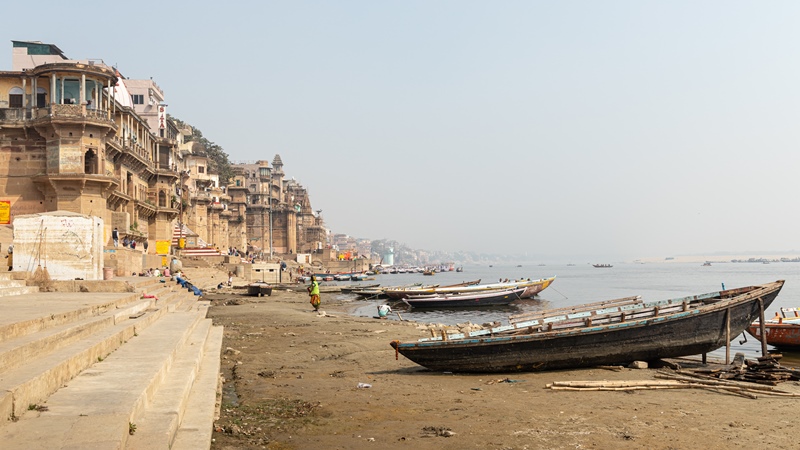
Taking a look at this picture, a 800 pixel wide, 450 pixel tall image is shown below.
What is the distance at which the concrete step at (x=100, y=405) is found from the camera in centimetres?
480

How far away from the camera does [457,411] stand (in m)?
10.6

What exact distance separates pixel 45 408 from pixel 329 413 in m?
5.00

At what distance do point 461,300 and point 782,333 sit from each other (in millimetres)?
22630

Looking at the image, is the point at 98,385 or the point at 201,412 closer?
the point at 98,385

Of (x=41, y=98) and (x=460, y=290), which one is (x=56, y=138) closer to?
(x=41, y=98)

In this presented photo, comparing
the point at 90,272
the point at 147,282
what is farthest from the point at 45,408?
the point at 147,282

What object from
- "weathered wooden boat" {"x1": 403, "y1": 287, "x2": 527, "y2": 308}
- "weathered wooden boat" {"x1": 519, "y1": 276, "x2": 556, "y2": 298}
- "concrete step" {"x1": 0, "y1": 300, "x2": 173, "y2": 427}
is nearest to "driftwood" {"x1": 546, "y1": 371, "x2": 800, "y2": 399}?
"concrete step" {"x1": 0, "y1": 300, "x2": 173, "y2": 427}

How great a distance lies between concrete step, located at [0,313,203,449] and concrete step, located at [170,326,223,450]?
1.47 ft

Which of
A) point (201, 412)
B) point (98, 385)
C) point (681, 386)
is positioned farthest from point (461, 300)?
point (98, 385)

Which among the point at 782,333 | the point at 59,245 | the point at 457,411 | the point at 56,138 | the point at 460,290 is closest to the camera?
the point at 457,411

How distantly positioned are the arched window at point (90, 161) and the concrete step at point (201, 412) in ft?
77.2

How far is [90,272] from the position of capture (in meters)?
20.0

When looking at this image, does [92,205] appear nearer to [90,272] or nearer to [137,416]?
[90,272]

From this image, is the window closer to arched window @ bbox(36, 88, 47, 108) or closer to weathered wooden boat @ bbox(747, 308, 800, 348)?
arched window @ bbox(36, 88, 47, 108)
